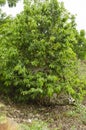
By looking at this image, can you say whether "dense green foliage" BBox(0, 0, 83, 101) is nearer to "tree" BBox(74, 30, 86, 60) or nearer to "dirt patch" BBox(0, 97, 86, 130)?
"dirt patch" BBox(0, 97, 86, 130)

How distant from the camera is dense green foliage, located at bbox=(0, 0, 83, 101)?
Answer: 640cm

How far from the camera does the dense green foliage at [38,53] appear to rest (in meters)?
6.40

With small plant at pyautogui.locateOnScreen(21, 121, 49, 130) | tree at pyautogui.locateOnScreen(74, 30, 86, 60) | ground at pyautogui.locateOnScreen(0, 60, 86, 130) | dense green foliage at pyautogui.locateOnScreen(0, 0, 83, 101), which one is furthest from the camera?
tree at pyautogui.locateOnScreen(74, 30, 86, 60)

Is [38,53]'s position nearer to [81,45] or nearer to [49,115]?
[49,115]

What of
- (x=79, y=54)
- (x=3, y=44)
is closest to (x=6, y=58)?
(x=3, y=44)

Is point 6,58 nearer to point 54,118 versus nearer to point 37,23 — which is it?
point 37,23

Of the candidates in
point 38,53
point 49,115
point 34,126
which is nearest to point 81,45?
point 38,53

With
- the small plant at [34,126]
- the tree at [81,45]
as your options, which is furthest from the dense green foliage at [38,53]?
the tree at [81,45]

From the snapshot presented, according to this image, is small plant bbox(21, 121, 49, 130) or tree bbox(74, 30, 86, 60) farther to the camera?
tree bbox(74, 30, 86, 60)

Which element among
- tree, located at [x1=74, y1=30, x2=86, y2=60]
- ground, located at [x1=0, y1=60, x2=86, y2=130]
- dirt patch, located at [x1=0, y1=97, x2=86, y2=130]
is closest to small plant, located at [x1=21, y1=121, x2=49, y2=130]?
ground, located at [x1=0, y1=60, x2=86, y2=130]

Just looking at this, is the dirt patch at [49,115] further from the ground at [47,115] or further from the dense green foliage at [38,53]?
the dense green foliage at [38,53]

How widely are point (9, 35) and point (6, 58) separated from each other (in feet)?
1.81

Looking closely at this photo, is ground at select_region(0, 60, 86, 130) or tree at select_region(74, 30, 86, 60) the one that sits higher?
tree at select_region(74, 30, 86, 60)

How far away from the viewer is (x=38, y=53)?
6.43 metres
